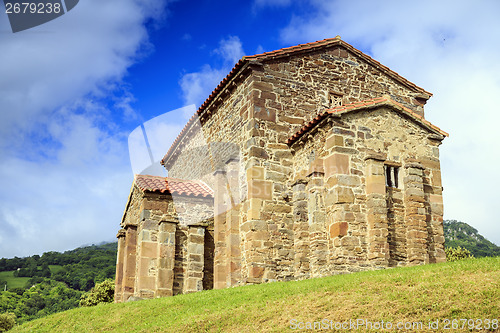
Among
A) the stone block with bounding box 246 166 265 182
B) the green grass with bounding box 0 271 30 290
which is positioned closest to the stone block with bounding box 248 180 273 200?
the stone block with bounding box 246 166 265 182

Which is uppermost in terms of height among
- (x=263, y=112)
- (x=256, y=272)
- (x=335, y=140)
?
(x=263, y=112)

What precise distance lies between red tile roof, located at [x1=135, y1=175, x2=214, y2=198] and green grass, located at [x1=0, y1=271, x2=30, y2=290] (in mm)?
57025

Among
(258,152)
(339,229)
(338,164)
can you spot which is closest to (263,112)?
(258,152)

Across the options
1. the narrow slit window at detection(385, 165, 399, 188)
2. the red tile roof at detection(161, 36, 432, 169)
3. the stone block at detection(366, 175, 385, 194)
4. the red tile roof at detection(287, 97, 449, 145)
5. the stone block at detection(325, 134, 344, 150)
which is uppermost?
the red tile roof at detection(161, 36, 432, 169)

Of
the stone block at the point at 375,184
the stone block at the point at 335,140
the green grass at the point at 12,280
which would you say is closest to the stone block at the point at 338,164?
the stone block at the point at 335,140

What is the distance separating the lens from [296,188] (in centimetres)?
1662

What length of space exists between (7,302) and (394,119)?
54516mm

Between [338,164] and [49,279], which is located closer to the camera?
[338,164]

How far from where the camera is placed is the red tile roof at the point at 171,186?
759 inches

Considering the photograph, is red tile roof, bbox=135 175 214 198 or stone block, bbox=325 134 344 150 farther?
red tile roof, bbox=135 175 214 198

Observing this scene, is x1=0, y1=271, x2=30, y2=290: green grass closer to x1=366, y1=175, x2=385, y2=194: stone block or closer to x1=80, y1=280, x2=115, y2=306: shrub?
x1=80, y1=280, x2=115, y2=306: shrub

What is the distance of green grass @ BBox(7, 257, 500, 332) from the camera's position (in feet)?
27.9

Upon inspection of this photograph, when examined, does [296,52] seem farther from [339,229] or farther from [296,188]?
[339,229]

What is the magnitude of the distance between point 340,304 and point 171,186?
11432 mm
